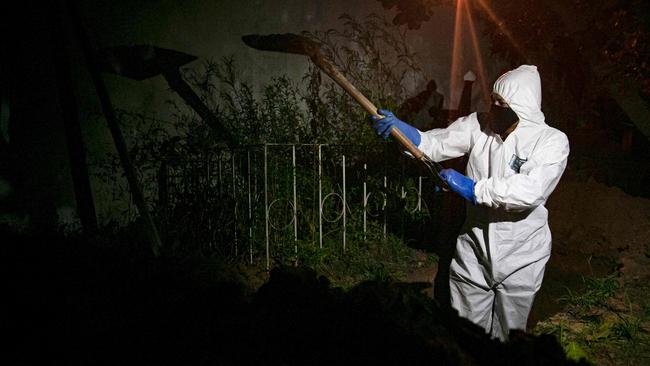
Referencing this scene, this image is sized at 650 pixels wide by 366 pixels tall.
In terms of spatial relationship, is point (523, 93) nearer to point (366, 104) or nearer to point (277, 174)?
point (366, 104)

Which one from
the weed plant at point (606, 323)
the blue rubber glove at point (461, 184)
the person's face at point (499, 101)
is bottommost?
the weed plant at point (606, 323)

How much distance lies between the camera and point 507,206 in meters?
2.86

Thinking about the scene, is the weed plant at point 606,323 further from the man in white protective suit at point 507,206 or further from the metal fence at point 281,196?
the metal fence at point 281,196

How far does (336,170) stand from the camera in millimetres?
5387

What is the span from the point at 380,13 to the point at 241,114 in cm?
270

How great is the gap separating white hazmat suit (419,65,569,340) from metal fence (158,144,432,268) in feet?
6.49

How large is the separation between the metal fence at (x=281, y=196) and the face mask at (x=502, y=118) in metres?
2.04

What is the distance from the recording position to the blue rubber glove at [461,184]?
3068 millimetres

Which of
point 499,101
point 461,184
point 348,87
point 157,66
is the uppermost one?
point 157,66

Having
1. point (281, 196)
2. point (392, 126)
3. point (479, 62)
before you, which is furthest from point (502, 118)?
point (479, 62)

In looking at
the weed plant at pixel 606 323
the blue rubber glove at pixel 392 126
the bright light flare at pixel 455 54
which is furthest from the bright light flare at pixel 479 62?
the blue rubber glove at pixel 392 126

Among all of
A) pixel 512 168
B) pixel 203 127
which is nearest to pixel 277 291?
pixel 512 168

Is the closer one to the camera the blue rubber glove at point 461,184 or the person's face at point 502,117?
the blue rubber glove at point 461,184

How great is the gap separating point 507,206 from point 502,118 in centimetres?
74
